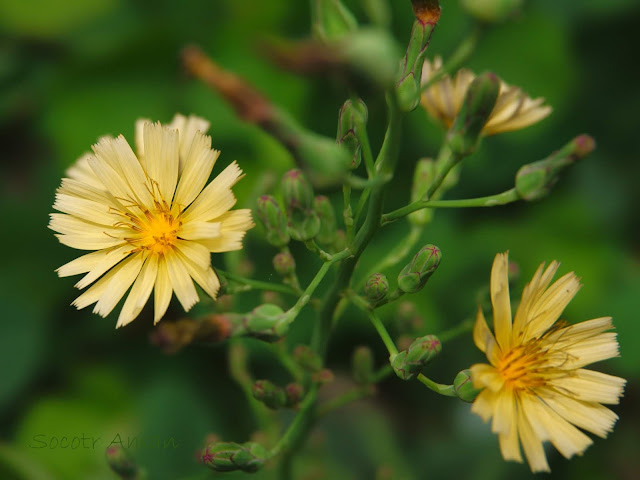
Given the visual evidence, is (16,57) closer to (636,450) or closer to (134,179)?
(134,179)

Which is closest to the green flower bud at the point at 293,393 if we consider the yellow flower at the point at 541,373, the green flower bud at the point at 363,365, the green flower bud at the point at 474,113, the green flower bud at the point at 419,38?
the green flower bud at the point at 363,365

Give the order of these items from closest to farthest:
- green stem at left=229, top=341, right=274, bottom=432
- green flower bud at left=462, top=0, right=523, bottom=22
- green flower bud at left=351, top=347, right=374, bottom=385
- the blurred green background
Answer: green flower bud at left=462, top=0, right=523, bottom=22
green flower bud at left=351, top=347, right=374, bottom=385
green stem at left=229, top=341, right=274, bottom=432
the blurred green background

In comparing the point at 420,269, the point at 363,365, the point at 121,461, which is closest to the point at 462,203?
the point at 420,269

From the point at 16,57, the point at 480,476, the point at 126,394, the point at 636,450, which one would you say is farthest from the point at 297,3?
the point at 636,450

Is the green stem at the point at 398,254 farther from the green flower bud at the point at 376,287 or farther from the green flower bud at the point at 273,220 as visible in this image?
the green flower bud at the point at 273,220

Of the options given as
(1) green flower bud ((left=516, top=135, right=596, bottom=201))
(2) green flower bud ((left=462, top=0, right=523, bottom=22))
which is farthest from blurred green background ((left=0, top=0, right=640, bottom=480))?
(2) green flower bud ((left=462, top=0, right=523, bottom=22))

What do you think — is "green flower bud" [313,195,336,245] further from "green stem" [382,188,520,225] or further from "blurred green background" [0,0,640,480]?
"blurred green background" [0,0,640,480]
